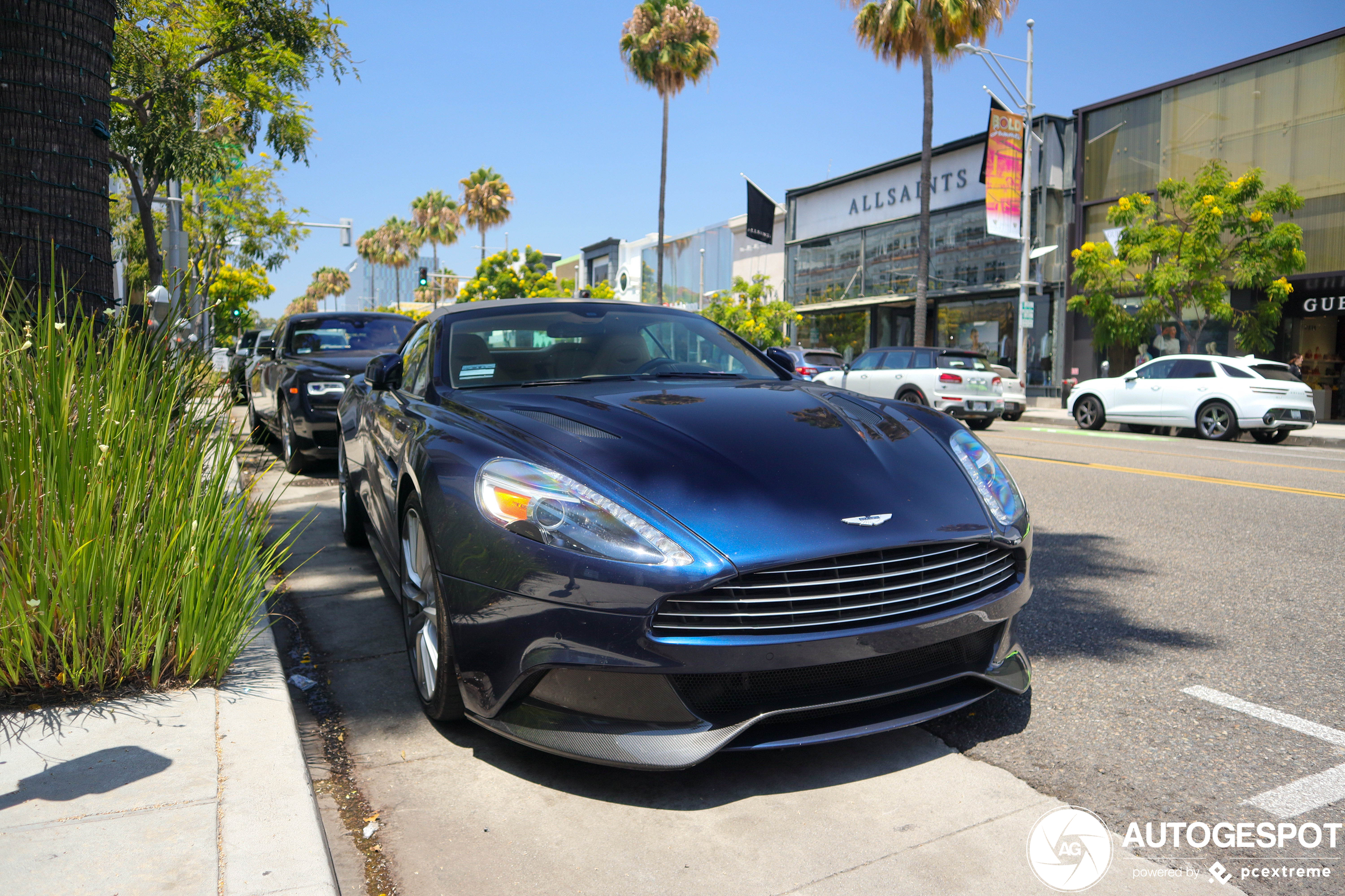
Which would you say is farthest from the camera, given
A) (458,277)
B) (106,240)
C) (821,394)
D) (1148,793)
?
(458,277)

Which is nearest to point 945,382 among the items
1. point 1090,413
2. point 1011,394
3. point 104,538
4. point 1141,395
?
point 1011,394

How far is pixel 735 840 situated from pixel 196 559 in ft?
6.31

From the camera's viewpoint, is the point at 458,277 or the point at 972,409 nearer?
the point at 972,409

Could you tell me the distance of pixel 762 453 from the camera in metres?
2.94

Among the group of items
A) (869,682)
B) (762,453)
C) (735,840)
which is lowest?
(735,840)

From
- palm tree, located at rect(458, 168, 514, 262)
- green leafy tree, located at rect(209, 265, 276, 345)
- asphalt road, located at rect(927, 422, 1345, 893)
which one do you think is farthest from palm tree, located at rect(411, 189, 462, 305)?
asphalt road, located at rect(927, 422, 1345, 893)

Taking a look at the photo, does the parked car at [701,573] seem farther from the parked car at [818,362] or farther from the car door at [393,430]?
the parked car at [818,362]

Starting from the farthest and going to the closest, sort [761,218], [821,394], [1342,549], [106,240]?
1. [761,218]
2. [1342,549]
3. [106,240]
4. [821,394]

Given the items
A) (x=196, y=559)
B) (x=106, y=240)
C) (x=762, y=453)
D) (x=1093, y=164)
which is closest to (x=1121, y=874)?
(x=762, y=453)

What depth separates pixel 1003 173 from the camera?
26859 millimetres

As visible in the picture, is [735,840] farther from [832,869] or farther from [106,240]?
[106,240]

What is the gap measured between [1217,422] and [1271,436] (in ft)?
3.63

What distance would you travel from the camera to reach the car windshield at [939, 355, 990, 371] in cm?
1819

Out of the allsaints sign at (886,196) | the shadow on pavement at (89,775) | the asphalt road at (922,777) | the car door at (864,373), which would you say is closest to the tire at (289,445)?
the asphalt road at (922,777)
